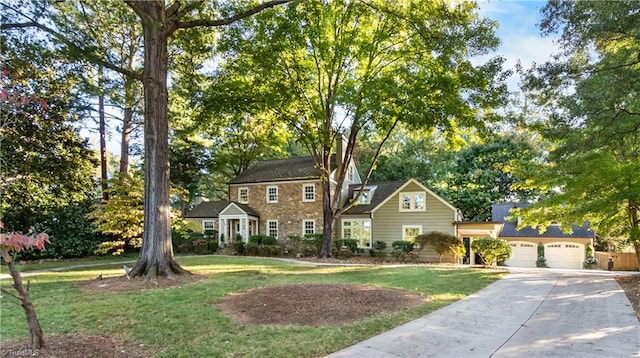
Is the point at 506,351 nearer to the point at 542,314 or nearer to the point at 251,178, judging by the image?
the point at 542,314

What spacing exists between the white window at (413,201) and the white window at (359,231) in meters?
2.51

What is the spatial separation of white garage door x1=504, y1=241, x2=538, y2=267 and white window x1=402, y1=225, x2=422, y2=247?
9.36 meters

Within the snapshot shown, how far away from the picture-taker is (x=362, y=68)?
18.5 metres

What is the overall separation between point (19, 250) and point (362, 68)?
16.9 meters

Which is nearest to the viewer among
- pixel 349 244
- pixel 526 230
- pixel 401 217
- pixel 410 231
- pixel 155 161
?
pixel 155 161

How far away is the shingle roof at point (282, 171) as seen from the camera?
25.1 metres

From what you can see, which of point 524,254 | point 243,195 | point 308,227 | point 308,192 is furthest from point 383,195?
point 524,254

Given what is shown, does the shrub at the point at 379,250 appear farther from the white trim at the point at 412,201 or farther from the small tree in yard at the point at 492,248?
the small tree in yard at the point at 492,248

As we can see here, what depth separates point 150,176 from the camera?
10.4m

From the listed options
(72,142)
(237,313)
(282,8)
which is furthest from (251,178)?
(237,313)

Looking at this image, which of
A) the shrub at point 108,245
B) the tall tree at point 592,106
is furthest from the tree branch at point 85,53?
the tall tree at point 592,106

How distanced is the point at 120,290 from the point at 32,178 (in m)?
12.5

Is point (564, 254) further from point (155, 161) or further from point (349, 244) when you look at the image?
point (155, 161)

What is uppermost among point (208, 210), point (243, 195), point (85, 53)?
point (85, 53)
